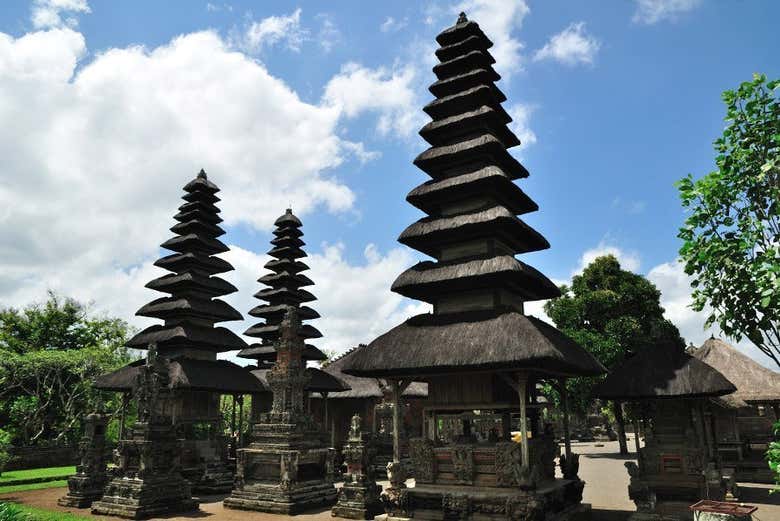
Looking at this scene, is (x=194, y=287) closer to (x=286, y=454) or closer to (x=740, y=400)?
(x=286, y=454)

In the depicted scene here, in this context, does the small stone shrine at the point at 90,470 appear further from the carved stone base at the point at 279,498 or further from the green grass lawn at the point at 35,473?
the green grass lawn at the point at 35,473

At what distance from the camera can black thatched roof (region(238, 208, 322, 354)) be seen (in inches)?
1366

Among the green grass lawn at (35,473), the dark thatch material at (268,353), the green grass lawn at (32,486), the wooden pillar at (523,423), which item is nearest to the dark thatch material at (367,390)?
the dark thatch material at (268,353)

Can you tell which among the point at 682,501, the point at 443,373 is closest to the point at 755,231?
the point at 443,373

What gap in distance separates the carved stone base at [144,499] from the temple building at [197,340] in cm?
484

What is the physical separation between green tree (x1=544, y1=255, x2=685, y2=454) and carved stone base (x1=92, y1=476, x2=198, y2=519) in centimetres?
2191

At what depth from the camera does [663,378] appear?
14.8 metres

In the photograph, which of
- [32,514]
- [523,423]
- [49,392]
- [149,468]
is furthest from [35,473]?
[523,423]

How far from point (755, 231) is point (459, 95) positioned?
11.9 metres

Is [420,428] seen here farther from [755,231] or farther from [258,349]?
[755,231]

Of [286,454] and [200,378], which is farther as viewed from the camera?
[200,378]

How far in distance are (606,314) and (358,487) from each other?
22027 mm

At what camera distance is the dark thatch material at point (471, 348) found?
1296 cm

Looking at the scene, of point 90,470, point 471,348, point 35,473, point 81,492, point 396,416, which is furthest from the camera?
point 35,473
